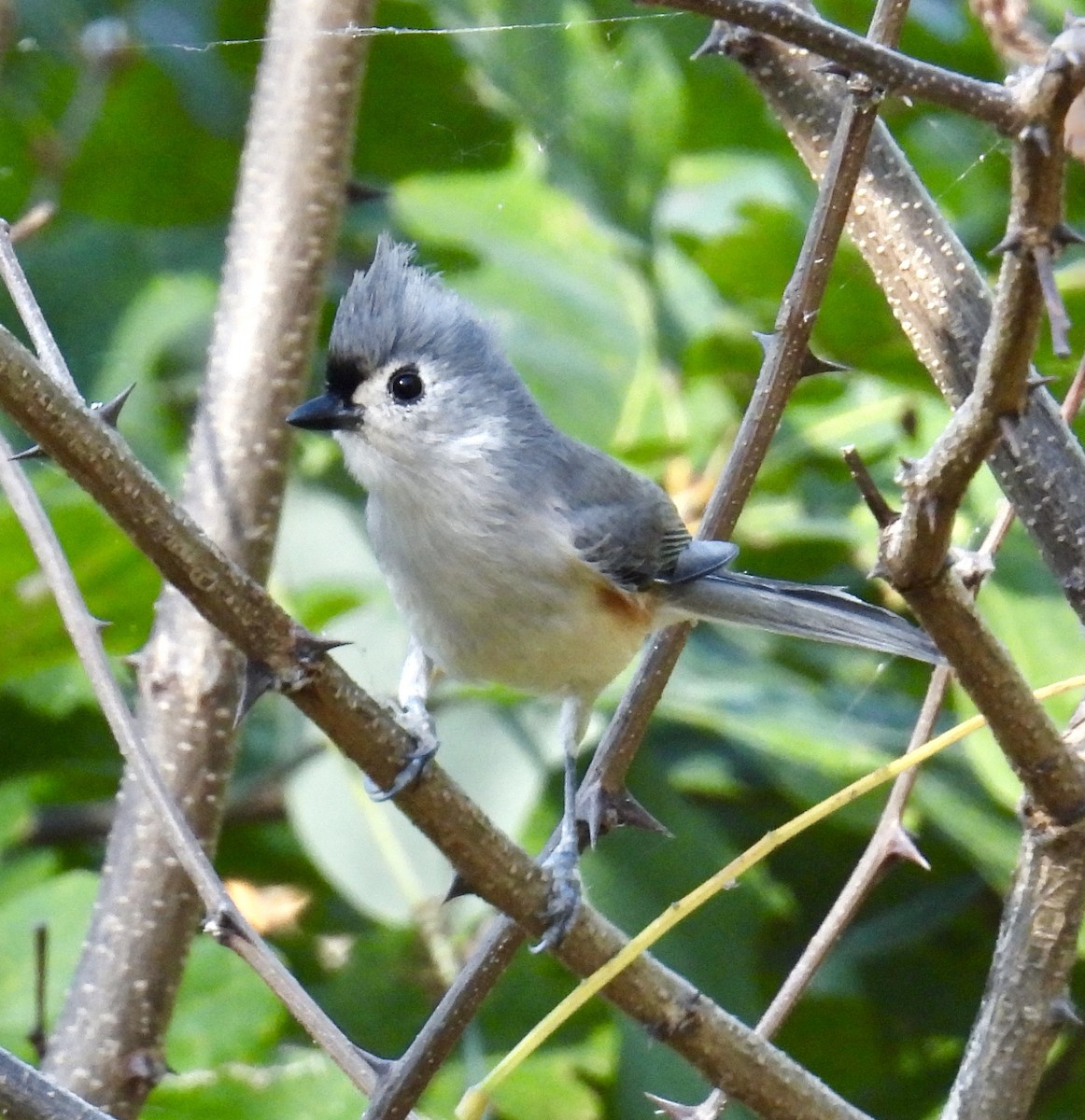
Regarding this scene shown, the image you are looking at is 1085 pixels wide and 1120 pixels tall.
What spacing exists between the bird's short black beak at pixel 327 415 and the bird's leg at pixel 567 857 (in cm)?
49

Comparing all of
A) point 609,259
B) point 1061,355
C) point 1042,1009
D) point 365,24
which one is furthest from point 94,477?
point 609,259

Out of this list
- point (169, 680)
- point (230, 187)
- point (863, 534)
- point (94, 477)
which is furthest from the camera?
point (230, 187)

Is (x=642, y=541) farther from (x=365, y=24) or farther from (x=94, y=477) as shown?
(x=94, y=477)

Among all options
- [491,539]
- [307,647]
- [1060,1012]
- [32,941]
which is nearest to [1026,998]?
[1060,1012]

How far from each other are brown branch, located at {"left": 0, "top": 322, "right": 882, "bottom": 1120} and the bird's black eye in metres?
0.89

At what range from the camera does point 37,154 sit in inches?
110

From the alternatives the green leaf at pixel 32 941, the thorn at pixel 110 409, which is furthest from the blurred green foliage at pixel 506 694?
the thorn at pixel 110 409

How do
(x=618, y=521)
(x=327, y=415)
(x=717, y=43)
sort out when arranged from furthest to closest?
(x=618, y=521), (x=327, y=415), (x=717, y=43)

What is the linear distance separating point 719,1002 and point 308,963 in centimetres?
68

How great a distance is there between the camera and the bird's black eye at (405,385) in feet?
6.70

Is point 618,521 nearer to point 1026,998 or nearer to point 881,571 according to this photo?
point 1026,998

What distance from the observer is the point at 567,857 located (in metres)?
1.66

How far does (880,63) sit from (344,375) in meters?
1.27

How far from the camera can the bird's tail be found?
Result: 1847 mm
